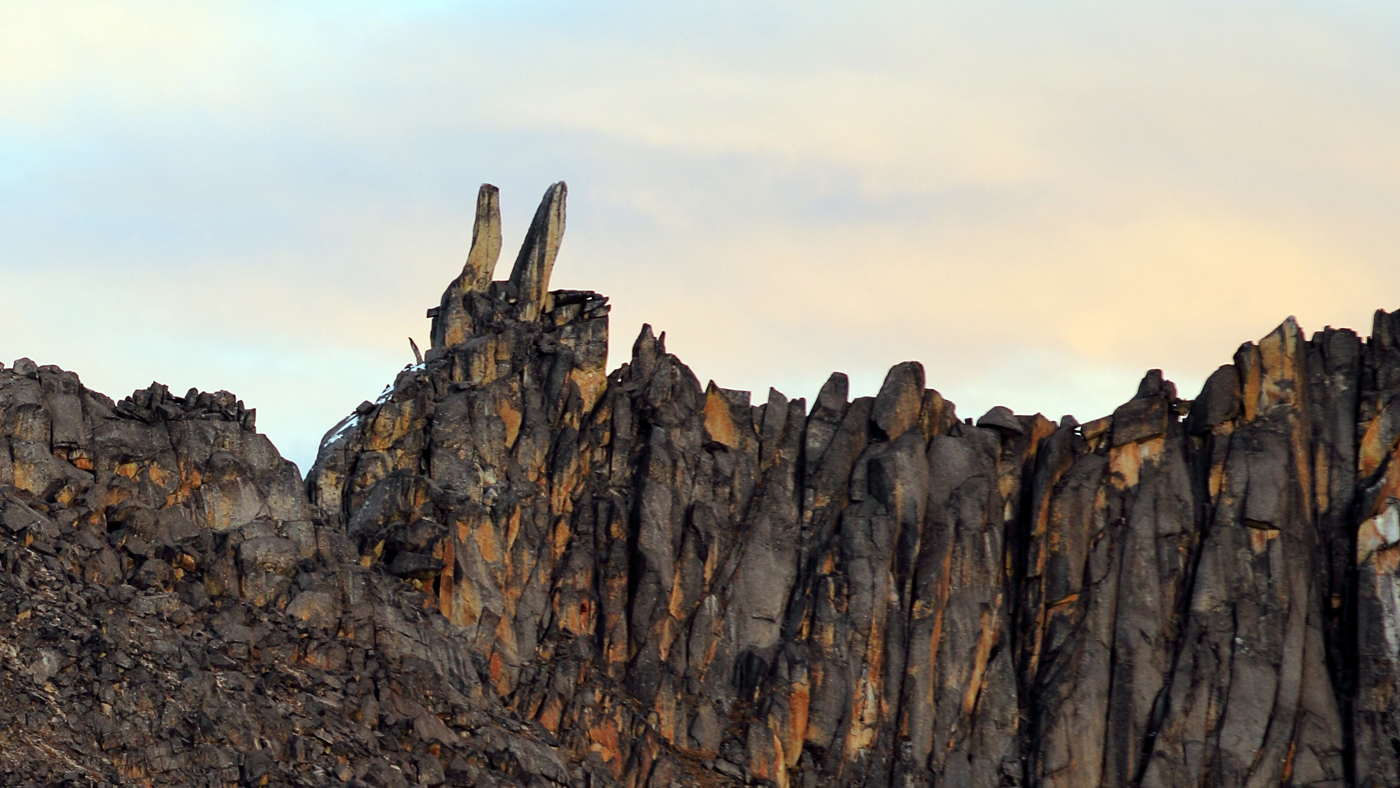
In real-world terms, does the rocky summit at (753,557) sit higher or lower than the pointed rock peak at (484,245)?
lower

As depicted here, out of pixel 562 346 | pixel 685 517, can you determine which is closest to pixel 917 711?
pixel 685 517

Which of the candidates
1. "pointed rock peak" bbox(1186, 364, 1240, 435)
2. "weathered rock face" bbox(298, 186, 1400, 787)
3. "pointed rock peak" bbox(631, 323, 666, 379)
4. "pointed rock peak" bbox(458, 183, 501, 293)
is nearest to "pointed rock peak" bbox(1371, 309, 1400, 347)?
"weathered rock face" bbox(298, 186, 1400, 787)

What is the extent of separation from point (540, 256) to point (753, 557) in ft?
61.2

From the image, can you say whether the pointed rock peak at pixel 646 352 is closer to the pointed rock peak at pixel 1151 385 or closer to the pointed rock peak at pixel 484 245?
the pointed rock peak at pixel 484 245

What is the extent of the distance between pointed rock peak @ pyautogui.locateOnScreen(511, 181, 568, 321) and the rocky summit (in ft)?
0.62

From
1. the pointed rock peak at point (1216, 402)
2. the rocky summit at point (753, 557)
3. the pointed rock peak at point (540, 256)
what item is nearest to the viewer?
the rocky summit at point (753, 557)

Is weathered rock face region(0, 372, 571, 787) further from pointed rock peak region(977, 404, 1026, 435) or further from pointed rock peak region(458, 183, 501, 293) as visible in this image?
pointed rock peak region(977, 404, 1026, 435)

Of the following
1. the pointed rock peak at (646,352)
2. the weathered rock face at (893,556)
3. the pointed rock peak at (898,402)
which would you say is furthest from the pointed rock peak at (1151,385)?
the pointed rock peak at (646,352)

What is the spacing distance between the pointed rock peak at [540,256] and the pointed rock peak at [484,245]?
1271 mm

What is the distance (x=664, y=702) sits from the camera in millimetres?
121312

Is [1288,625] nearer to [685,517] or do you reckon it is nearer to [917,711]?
[917,711]

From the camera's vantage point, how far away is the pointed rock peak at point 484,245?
439 feet

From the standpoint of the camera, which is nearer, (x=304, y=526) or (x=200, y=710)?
(x=200, y=710)

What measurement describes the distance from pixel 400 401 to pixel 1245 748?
4029 cm
